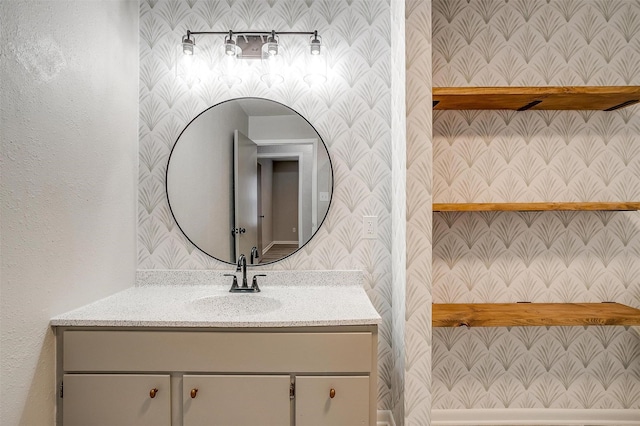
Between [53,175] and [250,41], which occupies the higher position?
[250,41]

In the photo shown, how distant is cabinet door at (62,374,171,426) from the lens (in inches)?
56.0

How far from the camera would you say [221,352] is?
1.43 m

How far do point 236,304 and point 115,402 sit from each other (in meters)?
0.59

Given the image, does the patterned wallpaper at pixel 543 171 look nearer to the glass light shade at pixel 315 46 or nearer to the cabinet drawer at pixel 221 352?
the glass light shade at pixel 315 46

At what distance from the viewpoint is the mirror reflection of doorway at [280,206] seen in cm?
200

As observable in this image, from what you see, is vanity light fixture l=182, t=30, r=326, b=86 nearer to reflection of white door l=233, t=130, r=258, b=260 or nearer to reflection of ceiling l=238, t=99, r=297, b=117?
reflection of ceiling l=238, t=99, r=297, b=117

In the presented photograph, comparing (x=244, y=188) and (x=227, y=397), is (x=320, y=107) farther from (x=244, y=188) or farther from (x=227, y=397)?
(x=227, y=397)

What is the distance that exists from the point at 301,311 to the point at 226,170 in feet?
2.88

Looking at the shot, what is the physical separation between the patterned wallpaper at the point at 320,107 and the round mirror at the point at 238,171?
53 millimetres

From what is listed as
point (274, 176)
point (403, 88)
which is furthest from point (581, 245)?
point (274, 176)

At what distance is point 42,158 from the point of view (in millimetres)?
1330

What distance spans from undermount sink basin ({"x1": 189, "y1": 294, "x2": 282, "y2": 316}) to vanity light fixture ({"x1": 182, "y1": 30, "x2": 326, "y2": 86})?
3.64 feet

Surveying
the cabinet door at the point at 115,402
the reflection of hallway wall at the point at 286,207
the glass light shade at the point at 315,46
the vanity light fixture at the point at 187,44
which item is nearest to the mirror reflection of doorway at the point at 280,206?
the reflection of hallway wall at the point at 286,207

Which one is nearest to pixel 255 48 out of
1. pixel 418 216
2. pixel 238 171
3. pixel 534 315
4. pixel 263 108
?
pixel 263 108
